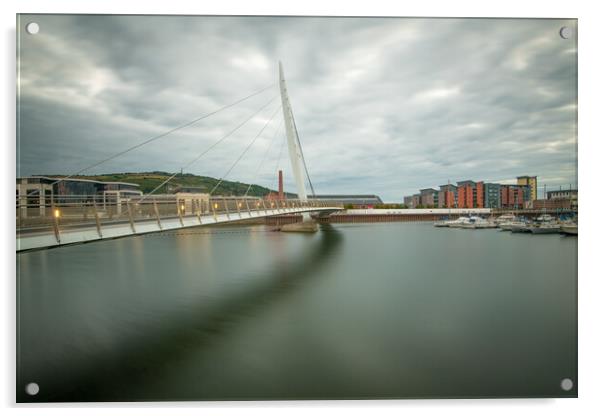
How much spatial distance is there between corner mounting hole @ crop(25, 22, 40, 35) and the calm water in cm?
309

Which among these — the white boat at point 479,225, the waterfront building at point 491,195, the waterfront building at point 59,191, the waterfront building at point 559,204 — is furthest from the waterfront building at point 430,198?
the waterfront building at point 59,191

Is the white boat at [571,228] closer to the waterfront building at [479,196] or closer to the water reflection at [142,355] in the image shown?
the water reflection at [142,355]

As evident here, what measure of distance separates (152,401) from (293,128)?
1321 centimetres

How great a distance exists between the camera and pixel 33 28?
305 centimetres

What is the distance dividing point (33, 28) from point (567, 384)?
741cm

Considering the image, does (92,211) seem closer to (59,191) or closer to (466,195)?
(59,191)

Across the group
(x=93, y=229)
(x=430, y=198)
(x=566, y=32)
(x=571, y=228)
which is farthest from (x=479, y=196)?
(x=93, y=229)

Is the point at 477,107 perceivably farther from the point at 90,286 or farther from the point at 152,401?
the point at 90,286

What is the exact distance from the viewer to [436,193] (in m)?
31.5

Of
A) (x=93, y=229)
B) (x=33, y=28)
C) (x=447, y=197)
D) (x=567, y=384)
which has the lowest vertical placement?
(x=567, y=384)

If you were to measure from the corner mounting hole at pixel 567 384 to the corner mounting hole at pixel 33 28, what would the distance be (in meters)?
7.33

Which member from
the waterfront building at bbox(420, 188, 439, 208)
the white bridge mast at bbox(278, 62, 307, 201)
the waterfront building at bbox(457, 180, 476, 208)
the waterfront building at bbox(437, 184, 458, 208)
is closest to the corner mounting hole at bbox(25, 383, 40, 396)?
the white bridge mast at bbox(278, 62, 307, 201)

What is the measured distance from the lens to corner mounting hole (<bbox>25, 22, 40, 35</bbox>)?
304cm

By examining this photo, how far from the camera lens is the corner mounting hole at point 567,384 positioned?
3.05m
